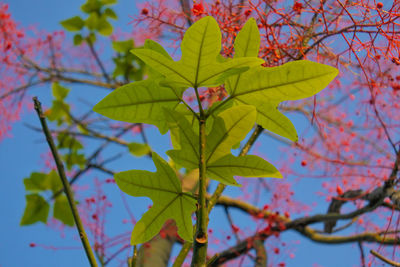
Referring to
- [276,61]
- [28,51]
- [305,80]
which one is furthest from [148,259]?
[28,51]

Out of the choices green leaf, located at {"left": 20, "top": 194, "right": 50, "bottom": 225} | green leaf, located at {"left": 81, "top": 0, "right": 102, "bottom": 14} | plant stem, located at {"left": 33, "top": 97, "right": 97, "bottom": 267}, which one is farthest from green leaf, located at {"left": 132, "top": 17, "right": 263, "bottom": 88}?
green leaf, located at {"left": 81, "top": 0, "right": 102, "bottom": 14}

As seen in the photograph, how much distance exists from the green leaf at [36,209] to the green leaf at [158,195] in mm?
1492

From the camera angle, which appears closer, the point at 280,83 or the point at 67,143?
the point at 280,83

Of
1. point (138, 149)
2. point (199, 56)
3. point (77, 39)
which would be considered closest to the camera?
point (199, 56)

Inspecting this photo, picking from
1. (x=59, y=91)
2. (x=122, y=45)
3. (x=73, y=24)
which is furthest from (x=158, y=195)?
(x=73, y=24)

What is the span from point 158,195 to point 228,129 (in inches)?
7.2

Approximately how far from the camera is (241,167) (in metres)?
0.64

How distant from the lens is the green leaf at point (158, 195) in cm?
67

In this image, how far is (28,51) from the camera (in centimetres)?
327

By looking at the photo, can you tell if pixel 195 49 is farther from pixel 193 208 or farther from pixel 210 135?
pixel 193 208

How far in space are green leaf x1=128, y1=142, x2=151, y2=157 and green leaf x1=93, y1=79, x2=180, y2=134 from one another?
6.57ft

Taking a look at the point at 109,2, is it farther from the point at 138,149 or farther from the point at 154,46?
the point at 154,46

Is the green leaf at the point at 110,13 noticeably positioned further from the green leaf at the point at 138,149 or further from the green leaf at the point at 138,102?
the green leaf at the point at 138,102

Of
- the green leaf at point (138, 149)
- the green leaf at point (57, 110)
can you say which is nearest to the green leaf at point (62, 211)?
the green leaf at point (138, 149)
